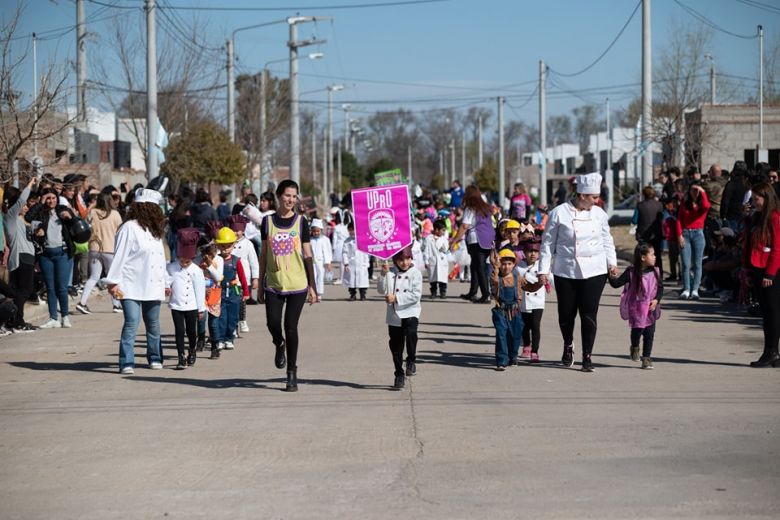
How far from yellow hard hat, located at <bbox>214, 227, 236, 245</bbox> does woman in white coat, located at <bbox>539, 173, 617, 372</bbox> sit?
12.3 feet

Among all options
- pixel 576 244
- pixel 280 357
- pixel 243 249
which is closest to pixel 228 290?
pixel 243 249

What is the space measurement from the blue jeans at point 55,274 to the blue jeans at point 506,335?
276 inches

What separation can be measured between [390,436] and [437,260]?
504 inches

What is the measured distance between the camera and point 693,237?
2002 centimetres

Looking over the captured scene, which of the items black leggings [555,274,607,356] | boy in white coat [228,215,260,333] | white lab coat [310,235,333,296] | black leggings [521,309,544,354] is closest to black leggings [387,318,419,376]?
black leggings [555,274,607,356]

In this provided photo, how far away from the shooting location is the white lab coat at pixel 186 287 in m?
12.8

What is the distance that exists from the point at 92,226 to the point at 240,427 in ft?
34.2

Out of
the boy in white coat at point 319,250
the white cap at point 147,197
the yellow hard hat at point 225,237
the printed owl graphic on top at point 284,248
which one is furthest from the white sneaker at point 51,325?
the printed owl graphic on top at point 284,248

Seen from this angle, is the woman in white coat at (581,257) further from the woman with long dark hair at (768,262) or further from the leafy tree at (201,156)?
the leafy tree at (201,156)

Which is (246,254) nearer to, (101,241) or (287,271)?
(287,271)

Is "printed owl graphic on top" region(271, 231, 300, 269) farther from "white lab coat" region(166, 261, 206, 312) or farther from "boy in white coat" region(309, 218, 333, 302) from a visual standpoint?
"boy in white coat" region(309, 218, 333, 302)

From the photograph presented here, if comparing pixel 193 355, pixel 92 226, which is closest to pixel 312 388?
pixel 193 355

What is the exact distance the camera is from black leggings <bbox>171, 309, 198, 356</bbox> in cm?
1277

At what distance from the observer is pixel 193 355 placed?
12.9 metres
